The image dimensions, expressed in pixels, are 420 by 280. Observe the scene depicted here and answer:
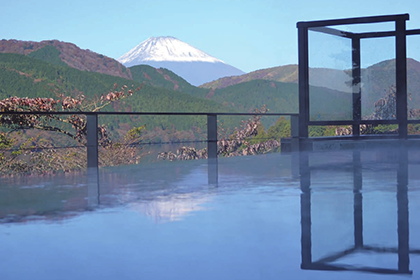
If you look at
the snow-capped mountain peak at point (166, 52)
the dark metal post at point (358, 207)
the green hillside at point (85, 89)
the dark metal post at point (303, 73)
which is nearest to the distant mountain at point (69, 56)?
the green hillside at point (85, 89)

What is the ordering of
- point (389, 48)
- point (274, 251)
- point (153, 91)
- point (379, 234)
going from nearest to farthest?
point (274, 251)
point (379, 234)
point (389, 48)
point (153, 91)

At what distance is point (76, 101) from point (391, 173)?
27.6 feet

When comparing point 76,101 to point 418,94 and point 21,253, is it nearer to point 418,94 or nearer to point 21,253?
point 418,94

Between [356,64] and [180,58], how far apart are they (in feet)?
188

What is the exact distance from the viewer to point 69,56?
158 feet

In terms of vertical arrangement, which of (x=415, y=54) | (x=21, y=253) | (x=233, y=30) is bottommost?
(x=21, y=253)

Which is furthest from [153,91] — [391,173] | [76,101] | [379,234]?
[379,234]

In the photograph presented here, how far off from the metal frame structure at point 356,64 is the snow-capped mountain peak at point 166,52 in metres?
50.6

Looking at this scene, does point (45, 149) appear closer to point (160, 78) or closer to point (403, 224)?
point (403, 224)

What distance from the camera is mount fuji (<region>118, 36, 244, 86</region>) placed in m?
62.2

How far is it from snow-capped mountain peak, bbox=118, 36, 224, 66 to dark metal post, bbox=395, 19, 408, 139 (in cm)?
5089

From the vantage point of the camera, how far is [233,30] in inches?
1768

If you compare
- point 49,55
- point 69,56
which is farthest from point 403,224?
point 49,55

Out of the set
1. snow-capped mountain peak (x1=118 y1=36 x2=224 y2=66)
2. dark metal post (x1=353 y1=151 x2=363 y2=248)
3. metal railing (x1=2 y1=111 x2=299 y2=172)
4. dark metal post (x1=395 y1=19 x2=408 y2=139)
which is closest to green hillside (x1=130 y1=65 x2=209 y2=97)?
snow-capped mountain peak (x1=118 y1=36 x2=224 y2=66)
